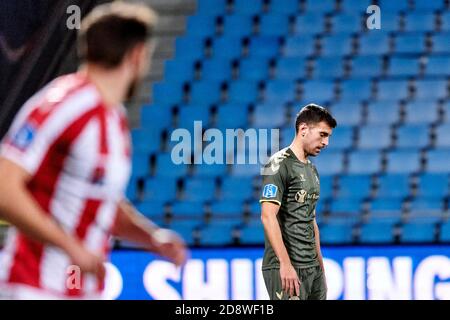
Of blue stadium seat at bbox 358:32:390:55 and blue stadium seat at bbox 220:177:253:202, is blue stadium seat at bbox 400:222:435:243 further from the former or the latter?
blue stadium seat at bbox 358:32:390:55

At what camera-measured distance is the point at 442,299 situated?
6.87 meters

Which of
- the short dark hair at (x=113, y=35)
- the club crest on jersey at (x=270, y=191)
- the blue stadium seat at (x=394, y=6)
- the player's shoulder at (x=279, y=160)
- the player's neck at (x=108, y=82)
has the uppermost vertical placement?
the blue stadium seat at (x=394, y=6)

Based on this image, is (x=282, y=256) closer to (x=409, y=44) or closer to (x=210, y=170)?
(x=210, y=170)

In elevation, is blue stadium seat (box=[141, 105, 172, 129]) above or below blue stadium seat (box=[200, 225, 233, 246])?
above

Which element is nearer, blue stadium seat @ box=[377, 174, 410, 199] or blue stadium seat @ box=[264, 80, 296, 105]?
blue stadium seat @ box=[377, 174, 410, 199]

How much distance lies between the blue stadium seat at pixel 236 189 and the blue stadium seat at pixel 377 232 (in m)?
1.09

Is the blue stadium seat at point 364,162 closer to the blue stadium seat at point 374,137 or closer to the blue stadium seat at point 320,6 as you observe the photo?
the blue stadium seat at point 374,137

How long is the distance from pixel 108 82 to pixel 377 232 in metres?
5.40

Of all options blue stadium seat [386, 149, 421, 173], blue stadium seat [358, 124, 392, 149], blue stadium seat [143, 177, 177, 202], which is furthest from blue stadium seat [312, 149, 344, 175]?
blue stadium seat [143, 177, 177, 202]

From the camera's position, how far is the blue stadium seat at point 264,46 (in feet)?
30.5

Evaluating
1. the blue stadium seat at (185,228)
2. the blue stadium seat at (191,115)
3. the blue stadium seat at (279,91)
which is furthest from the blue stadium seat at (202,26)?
the blue stadium seat at (185,228)

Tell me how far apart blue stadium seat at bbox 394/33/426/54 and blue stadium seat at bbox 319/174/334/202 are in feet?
5.86

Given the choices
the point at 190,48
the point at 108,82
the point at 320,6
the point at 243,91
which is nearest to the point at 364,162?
the point at 243,91

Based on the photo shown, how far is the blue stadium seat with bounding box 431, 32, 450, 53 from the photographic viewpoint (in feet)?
30.6
